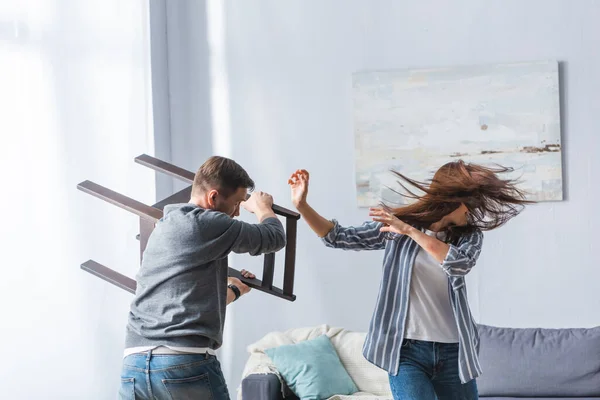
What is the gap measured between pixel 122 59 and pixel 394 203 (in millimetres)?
1526

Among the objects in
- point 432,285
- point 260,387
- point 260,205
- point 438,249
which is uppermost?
point 260,205

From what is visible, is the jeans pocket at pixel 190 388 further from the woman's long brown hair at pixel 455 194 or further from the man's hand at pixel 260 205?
the woman's long brown hair at pixel 455 194

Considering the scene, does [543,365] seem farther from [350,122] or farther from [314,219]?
[314,219]

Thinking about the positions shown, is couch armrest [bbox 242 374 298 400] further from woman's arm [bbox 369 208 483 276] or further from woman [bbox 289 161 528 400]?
woman's arm [bbox 369 208 483 276]

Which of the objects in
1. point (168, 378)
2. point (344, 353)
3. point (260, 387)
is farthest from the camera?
point (344, 353)

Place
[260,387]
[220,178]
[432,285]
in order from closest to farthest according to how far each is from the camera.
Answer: [220,178], [432,285], [260,387]

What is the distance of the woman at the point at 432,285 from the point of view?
2.31 m

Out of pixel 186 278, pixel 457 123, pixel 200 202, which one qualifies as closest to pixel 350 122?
pixel 457 123

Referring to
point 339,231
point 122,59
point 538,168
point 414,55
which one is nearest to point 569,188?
point 538,168

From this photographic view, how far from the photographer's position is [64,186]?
138 inches

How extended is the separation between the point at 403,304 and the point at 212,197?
0.69 meters

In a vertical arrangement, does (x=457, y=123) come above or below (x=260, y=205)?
above

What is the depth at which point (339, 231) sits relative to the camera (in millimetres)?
2541

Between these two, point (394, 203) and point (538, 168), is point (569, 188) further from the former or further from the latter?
point (394, 203)
